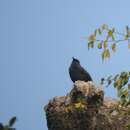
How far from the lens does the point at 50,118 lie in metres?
14.3

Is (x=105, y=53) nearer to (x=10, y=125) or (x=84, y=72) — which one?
(x=10, y=125)

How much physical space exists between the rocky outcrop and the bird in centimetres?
250

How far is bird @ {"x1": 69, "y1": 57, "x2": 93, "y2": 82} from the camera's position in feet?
54.3

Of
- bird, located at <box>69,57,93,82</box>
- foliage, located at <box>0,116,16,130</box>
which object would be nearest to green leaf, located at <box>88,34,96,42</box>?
foliage, located at <box>0,116,16,130</box>

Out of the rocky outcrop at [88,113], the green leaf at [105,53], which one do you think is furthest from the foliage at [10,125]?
the rocky outcrop at [88,113]

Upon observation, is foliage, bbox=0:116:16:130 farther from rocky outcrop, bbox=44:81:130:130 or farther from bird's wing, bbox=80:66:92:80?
bird's wing, bbox=80:66:92:80

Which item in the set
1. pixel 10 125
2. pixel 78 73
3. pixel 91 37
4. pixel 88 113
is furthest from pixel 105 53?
pixel 78 73

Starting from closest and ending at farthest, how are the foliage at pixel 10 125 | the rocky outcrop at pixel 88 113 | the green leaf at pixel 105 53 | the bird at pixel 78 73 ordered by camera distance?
1. the foliage at pixel 10 125
2. the green leaf at pixel 105 53
3. the rocky outcrop at pixel 88 113
4. the bird at pixel 78 73

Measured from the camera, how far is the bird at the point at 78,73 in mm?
16548

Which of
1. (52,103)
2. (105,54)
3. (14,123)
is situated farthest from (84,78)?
(14,123)

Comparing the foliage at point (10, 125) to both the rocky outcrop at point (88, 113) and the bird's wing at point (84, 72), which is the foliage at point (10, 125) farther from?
the bird's wing at point (84, 72)

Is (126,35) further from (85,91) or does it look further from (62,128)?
(62,128)

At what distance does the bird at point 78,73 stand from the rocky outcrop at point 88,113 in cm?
250

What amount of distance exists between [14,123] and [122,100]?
2404 millimetres
